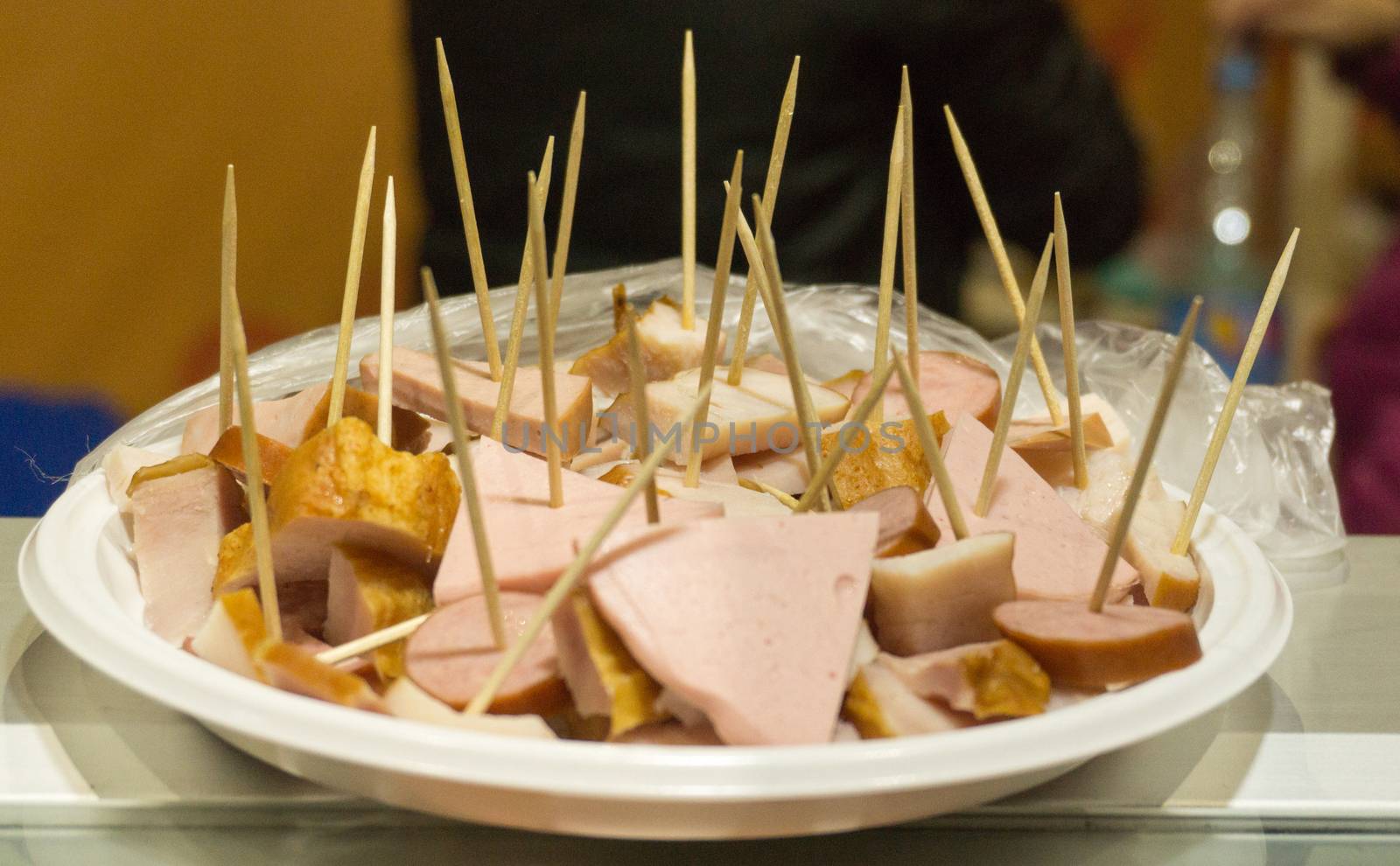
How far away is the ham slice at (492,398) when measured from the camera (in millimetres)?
981

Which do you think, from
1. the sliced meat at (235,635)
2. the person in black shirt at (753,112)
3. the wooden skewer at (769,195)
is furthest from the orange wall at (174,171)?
the sliced meat at (235,635)

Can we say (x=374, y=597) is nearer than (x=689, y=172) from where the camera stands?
Yes

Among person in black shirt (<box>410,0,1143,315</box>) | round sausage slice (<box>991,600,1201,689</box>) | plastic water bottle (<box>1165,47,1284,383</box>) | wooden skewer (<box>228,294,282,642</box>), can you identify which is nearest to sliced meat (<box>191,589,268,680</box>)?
wooden skewer (<box>228,294,282,642</box>)

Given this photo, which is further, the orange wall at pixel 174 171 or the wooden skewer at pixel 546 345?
the orange wall at pixel 174 171

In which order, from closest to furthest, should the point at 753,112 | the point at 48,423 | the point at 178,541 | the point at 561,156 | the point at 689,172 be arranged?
the point at 178,541 < the point at 689,172 < the point at 753,112 < the point at 561,156 < the point at 48,423

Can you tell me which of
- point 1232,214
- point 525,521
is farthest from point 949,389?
point 1232,214

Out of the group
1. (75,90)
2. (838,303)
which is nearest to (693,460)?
(838,303)

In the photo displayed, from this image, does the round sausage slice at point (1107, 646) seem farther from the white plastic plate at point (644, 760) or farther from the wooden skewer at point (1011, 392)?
the wooden skewer at point (1011, 392)

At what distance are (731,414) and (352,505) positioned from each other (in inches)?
14.4

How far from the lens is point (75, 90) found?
264 cm

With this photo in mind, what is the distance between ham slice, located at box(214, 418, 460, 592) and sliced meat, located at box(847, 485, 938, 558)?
295 millimetres

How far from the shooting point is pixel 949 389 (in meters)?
1.13

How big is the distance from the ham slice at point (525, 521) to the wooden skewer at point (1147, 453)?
0.25 m

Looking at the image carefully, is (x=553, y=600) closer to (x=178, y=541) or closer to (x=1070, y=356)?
(x=178, y=541)
